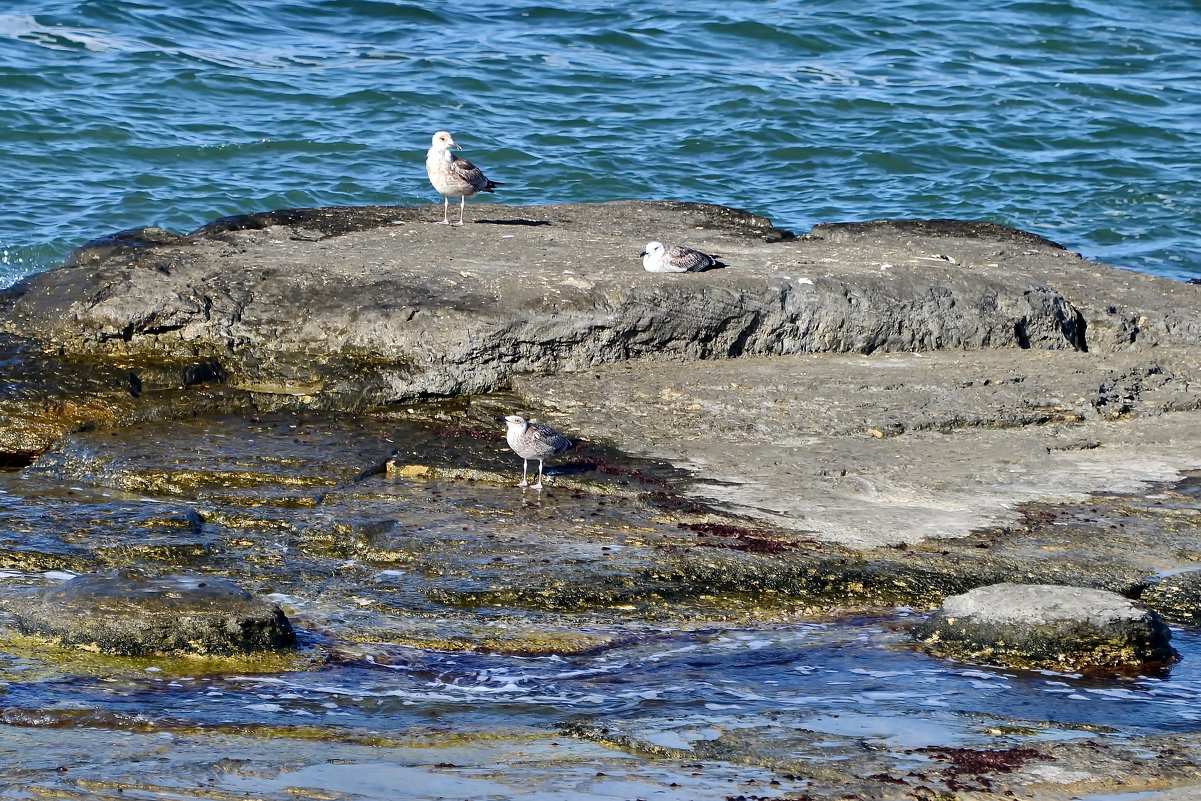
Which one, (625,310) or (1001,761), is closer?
(1001,761)

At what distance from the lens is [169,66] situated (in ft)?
64.6

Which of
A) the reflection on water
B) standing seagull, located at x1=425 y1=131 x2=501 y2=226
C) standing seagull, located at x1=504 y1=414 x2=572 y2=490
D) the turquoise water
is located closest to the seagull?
standing seagull, located at x1=425 y1=131 x2=501 y2=226

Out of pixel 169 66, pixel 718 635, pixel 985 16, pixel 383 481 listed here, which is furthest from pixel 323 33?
pixel 718 635

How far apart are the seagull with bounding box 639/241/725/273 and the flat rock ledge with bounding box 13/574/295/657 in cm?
416

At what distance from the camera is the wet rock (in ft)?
19.6

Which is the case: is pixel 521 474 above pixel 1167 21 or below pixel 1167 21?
below

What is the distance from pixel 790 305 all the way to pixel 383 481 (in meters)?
2.99

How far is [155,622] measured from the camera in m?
5.27

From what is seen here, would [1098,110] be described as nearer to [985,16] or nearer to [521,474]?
[985,16]

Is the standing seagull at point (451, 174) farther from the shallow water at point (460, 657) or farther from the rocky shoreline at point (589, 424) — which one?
the shallow water at point (460, 657)

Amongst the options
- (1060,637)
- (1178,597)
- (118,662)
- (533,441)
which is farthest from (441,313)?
(1178,597)

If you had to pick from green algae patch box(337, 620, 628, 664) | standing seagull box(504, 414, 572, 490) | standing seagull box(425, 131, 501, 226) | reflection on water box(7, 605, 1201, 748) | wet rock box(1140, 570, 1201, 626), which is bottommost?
green algae patch box(337, 620, 628, 664)

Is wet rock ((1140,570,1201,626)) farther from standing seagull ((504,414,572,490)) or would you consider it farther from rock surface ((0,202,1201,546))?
standing seagull ((504,414,572,490))

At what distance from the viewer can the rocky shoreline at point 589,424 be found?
610 centimetres
